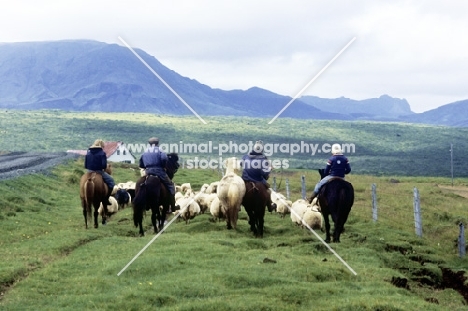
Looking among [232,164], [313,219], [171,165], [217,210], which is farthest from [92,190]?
[313,219]

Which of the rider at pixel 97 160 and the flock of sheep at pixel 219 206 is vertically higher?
the rider at pixel 97 160

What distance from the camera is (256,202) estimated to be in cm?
1952

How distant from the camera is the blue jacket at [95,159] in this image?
21.3 metres

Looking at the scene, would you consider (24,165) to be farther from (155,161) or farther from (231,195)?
(231,195)

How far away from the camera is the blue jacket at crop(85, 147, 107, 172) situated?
21297 millimetres

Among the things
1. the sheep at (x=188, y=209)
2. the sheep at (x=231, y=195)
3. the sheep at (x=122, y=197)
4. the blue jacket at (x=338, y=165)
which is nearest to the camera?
the blue jacket at (x=338, y=165)

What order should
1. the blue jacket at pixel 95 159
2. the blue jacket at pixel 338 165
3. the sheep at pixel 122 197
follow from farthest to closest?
1. the sheep at pixel 122 197
2. the blue jacket at pixel 95 159
3. the blue jacket at pixel 338 165

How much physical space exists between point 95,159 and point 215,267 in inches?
358

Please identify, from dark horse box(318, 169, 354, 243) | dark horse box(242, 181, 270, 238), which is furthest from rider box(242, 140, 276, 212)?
dark horse box(318, 169, 354, 243)

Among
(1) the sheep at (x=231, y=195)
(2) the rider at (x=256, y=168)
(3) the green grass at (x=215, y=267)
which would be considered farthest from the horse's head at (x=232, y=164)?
(3) the green grass at (x=215, y=267)

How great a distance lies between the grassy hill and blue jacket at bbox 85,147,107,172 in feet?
254

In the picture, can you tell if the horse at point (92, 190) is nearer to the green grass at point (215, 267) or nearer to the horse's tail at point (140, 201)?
the green grass at point (215, 267)

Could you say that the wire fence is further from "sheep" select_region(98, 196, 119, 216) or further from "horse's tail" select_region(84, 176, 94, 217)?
"horse's tail" select_region(84, 176, 94, 217)

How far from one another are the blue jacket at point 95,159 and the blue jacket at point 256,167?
5167 mm
